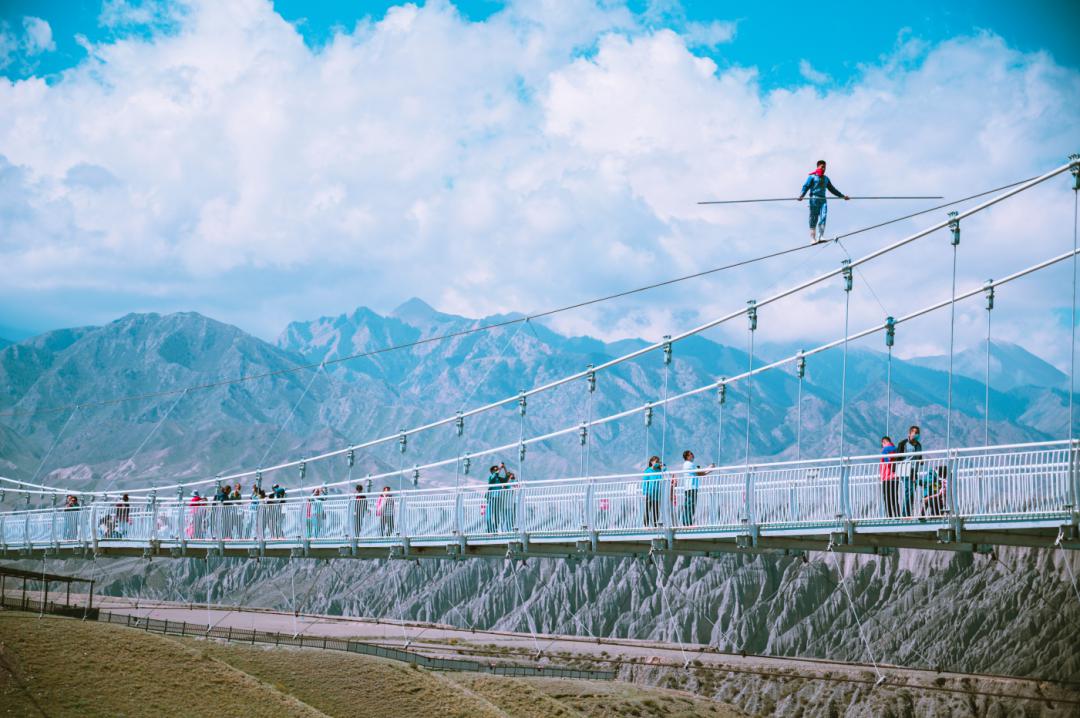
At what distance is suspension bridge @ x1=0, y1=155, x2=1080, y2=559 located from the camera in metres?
24.8

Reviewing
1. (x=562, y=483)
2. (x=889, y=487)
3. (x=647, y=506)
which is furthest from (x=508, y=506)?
(x=889, y=487)

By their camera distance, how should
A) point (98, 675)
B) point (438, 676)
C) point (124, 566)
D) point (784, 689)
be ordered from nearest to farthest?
point (98, 675) → point (438, 676) → point (784, 689) → point (124, 566)

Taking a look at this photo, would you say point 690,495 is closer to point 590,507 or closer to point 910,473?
point 590,507

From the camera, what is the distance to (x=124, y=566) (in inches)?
5704

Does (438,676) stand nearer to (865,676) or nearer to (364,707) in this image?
(364,707)

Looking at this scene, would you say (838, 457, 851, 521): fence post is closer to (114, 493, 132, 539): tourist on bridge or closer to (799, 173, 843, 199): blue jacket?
(799, 173, 843, 199): blue jacket

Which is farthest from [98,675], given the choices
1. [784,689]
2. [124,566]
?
[124,566]

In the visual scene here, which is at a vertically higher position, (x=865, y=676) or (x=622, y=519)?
(x=622, y=519)

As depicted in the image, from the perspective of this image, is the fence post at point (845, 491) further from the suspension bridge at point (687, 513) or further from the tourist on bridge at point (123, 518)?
the tourist on bridge at point (123, 518)

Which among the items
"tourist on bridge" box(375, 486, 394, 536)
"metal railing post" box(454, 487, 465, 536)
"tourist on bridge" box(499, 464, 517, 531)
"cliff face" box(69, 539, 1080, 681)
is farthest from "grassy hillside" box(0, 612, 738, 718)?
"cliff face" box(69, 539, 1080, 681)

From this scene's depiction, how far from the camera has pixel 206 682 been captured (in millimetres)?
33688

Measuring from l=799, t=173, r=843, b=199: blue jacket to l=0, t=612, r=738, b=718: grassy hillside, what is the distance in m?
17.5

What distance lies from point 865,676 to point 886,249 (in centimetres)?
3840

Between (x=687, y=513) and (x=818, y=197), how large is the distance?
750 cm
